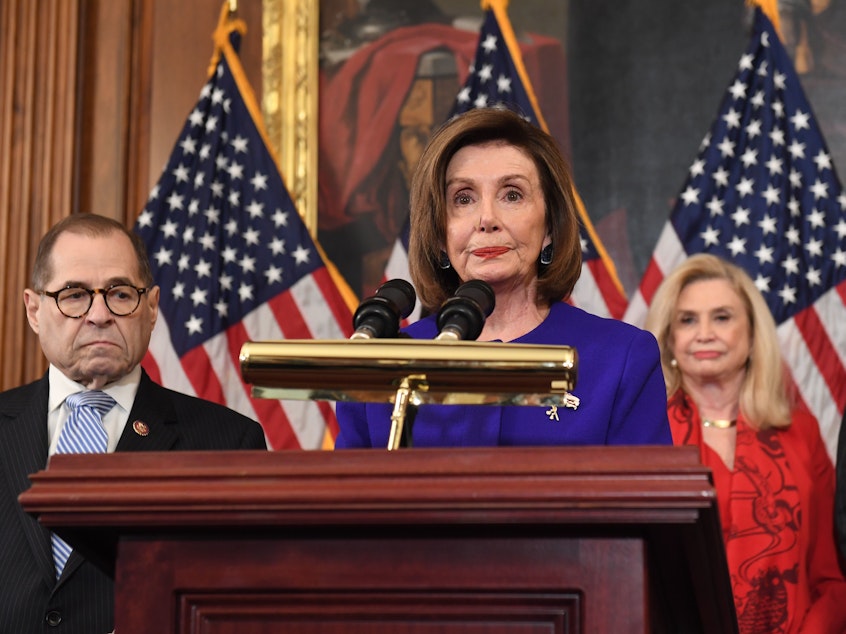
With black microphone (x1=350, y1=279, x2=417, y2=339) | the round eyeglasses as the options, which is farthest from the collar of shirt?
black microphone (x1=350, y1=279, x2=417, y2=339)

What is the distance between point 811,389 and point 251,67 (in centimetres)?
276

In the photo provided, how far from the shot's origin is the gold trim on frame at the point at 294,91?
5578 millimetres

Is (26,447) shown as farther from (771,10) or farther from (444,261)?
(771,10)

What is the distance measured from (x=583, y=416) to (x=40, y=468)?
1.47 m

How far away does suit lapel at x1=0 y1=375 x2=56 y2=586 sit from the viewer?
300 centimetres

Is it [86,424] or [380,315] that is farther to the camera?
[86,424]

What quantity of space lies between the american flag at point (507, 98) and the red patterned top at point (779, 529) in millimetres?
876

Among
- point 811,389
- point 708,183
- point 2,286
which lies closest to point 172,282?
point 2,286

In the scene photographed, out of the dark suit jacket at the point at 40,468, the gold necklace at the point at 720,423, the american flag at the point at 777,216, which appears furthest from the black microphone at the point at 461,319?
the american flag at the point at 777,216

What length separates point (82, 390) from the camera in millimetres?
3367

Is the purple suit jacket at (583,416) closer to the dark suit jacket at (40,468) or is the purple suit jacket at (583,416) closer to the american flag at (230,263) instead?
the dark suit jacket at (40,468)

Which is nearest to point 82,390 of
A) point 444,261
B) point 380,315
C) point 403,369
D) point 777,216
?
point 444,261

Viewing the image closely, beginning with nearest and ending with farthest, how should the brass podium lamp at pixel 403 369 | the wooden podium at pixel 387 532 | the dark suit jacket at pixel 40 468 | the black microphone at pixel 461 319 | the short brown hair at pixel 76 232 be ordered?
the wooden podium at pixel 387 532, the brass podium lamp at pixel 403 369, the black microphone at pixel 461 319, the dark suit jacket at pixel 40 468, the short brown hair at pixel 76 232

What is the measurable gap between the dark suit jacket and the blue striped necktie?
0.06 metres
